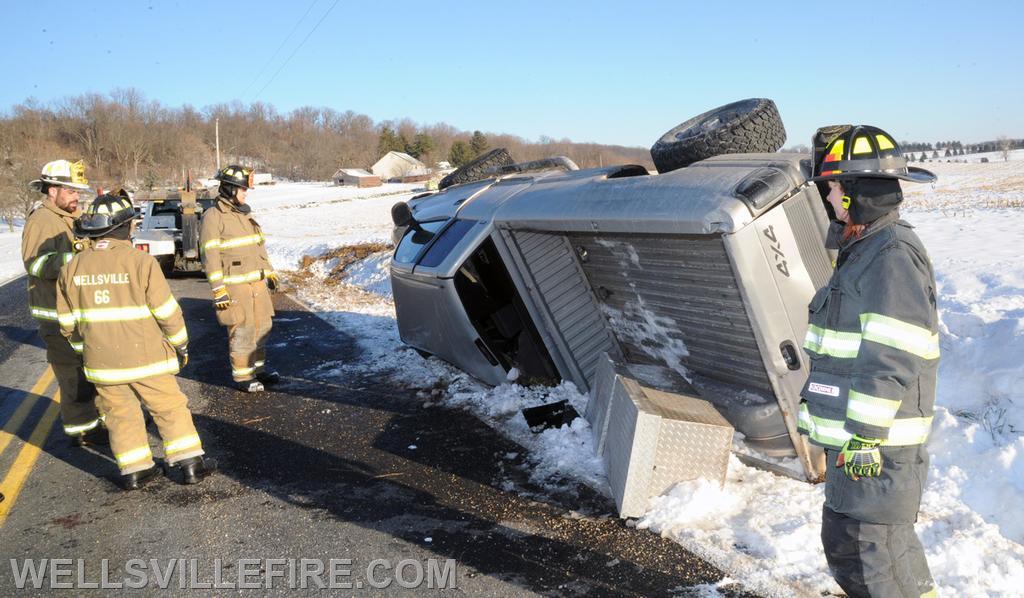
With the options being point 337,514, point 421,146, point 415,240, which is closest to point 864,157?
point 337,514

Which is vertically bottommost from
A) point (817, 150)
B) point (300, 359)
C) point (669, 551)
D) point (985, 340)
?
point (300, 359)

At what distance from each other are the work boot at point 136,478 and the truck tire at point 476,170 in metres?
4.81

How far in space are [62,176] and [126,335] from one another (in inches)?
75.6

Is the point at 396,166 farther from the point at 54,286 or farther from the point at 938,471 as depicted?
the point at 938,471

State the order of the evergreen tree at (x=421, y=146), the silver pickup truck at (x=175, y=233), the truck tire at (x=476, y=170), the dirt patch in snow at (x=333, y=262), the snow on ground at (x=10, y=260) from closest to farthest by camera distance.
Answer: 1. the truck tire at (x=476, y=170)
2. the silver pickup truck at (x=175, y=233)
3. the dirt patch in snow at (x=333, y=262)
4. the snow on ground at (x=10, y=260)
5. the evergreen tree at (x=421, y=146)

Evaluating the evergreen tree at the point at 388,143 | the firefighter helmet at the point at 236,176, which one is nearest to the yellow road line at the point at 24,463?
the firefighter helmet at the point at 236,176

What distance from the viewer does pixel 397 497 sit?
4223 mm

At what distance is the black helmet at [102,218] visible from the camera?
14.6 ft

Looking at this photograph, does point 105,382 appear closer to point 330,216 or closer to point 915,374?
point 915,374

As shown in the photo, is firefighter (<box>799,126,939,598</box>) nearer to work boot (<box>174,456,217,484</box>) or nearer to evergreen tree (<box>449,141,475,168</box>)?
work boot (<box>174,456,217,484</box>)

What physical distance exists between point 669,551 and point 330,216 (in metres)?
37.6

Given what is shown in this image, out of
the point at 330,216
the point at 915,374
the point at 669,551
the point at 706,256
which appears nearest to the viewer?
the point at 915,374

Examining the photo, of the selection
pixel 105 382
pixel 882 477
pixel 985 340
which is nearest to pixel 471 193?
pixel 105 382

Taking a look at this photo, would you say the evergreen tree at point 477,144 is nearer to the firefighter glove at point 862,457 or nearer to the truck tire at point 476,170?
the truck tire at point 476,170
